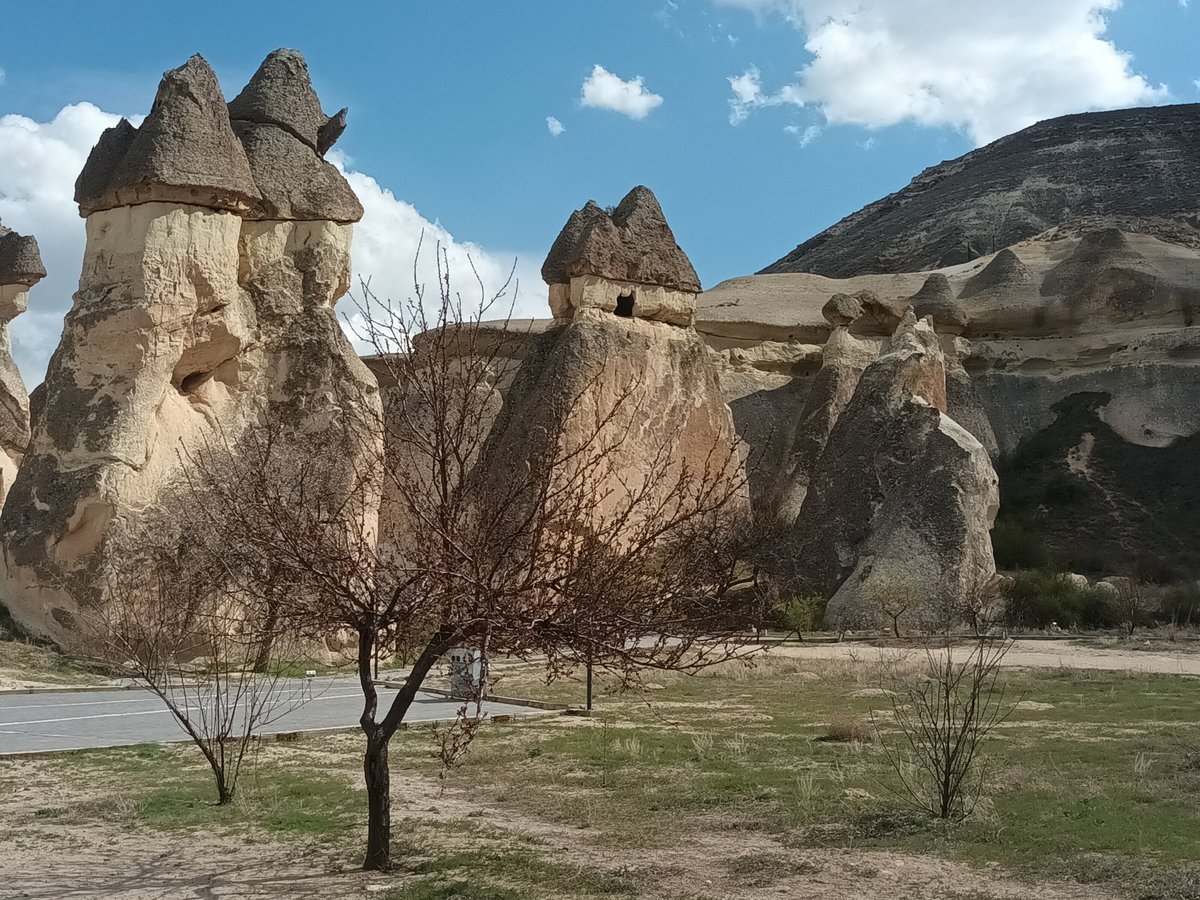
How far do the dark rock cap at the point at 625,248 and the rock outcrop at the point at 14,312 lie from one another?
10.9 meters

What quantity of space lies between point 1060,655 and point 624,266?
13.0 metres

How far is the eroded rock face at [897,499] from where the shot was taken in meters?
24.2

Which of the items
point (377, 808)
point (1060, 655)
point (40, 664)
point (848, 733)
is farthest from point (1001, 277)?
point (377, 808)

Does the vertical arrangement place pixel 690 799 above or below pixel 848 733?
below

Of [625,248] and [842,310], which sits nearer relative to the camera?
[625,248]

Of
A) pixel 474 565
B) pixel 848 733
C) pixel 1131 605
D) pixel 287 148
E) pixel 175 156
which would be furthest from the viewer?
pixel 1131 605

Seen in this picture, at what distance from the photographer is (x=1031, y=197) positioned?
68562 mm

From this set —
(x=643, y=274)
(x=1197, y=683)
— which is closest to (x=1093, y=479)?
(x=643, y=274)

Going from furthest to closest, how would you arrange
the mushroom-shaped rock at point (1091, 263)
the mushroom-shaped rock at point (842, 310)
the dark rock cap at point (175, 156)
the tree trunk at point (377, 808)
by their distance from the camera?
the mushroom-shaped rock at point (1091, 263) → the mushroom-shaped rock at point (842, 310) → the dark rock cap at point (175, 156) → the tree trunk at point (377, 808)

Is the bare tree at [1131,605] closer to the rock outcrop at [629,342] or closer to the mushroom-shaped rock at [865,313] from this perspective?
the rock outcrop at [629,342]

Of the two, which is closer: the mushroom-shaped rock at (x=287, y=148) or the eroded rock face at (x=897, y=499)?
the mushroom-shaped rock at (x=287, y=148)

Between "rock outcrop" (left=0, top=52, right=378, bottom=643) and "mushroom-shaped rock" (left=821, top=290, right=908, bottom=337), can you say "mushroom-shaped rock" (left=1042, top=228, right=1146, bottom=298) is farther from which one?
"rock outcrop" (left=0, top=52, right=378, bottom=643)

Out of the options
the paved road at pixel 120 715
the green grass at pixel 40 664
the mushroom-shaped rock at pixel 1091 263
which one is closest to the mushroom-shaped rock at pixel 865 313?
the mushroom-shaped rock at pixel 1091 263

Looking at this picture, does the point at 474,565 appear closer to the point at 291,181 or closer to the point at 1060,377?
the point at 291,181
